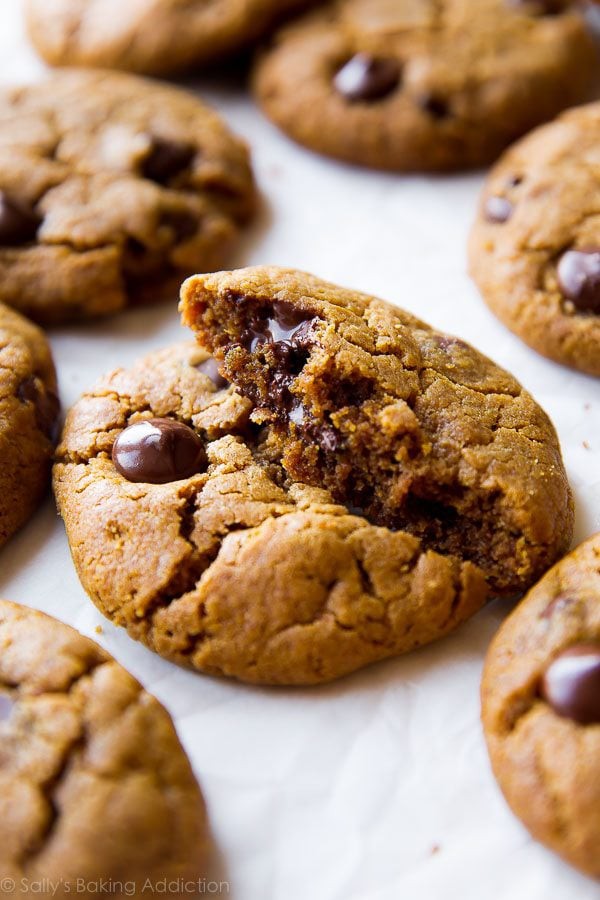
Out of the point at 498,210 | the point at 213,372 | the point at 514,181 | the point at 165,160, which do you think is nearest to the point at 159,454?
the point at 213,372

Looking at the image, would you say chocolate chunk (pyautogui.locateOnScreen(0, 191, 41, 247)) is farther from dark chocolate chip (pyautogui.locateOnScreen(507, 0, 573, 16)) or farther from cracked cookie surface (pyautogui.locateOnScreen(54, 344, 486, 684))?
dark chocolate chip (pyautogui.locateOnScreen(507, 0, 573, 16))

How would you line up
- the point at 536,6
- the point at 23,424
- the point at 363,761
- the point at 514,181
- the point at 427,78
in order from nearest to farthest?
1. the point at 363,761
2. the point at 23,424
3. the point at 514,181
4. the point at 427,78
5. the point at 536,6

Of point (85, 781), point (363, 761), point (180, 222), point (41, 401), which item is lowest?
point (363, 761)

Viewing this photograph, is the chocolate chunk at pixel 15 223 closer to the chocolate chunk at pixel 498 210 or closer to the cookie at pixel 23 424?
the cookie at pixel 23 424

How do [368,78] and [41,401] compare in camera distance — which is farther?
[368,78]

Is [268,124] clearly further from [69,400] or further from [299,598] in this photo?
[299,598]

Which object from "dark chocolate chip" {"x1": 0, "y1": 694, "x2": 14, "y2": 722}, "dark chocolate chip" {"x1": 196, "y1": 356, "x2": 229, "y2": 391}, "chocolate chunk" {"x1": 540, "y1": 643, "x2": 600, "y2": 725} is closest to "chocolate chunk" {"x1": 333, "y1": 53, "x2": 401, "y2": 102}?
"dark chocolate chip" {"x1": 196, "y1": 356, "x2": 229, "y2": 391}

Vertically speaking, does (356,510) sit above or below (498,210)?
below

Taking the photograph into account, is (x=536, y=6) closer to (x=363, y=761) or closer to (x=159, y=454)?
(x=159, y=454)
